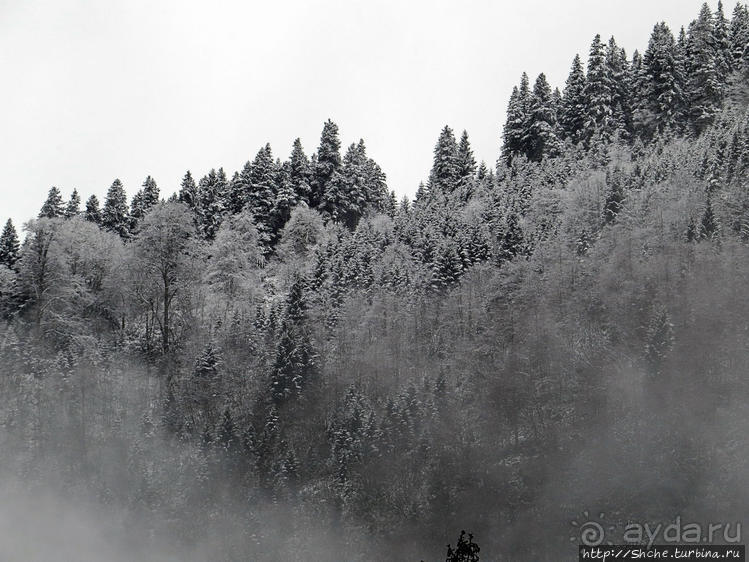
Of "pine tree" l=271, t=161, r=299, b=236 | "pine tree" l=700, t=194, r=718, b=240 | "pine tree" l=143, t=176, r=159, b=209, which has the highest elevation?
"pine tree" l=143, t=176, r=159, b=209

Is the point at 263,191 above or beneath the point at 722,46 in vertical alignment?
beneath

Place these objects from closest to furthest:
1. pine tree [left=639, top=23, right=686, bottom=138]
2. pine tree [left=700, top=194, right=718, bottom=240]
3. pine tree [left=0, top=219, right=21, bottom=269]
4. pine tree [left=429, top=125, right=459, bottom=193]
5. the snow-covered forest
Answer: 1. the snow-covered forest
2. pine tree [left=700, top=194, right=718, bottom=240]
3. pine tree [left=639, top=23, right=686, bottom=138]
4. pine tree [left=0, top=219, right=21, bottom=269]
5. pine tree [left=429, top=125, right=459, bottom=193]

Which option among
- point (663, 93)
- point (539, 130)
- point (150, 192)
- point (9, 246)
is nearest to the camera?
point (663, 93)

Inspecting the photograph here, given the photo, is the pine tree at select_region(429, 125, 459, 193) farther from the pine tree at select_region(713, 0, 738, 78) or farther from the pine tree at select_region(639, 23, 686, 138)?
the pine tree at select_region(713, 0, 738, 78)

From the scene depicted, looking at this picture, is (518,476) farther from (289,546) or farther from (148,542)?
(148,542)

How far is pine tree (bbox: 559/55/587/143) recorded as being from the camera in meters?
74.4

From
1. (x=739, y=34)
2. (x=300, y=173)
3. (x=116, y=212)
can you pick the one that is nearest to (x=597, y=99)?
(x=739, y=34)

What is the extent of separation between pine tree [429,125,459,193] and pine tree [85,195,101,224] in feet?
125

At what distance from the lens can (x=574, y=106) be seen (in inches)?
2965

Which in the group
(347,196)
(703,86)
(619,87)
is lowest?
→ (347,196)

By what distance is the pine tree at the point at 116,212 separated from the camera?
252 ft

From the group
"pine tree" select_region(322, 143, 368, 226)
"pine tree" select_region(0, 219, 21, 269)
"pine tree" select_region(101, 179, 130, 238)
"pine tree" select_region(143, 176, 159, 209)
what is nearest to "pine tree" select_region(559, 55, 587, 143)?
"pine tree" select_region(322, 143, 368, 226)

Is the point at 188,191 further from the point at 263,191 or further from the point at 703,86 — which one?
the point at 703,86

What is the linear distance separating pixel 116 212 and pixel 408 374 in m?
49.8
